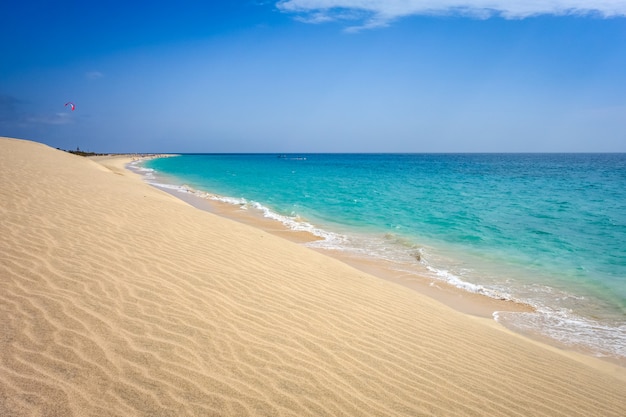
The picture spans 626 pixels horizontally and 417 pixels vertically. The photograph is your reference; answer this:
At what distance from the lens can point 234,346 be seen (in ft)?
12.2

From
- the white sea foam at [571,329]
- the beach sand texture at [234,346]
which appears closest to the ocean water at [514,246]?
the white sea foam at [571,329]

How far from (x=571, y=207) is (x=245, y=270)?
21.9 m

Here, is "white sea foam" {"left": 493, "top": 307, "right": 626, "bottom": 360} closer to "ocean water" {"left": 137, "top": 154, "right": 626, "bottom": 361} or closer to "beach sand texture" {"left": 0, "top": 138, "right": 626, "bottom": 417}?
"ocean water" {"left": 137, "top": 154, "right": 626, "bottom": 361}

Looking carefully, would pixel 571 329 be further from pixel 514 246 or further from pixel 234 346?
pixel 514 246

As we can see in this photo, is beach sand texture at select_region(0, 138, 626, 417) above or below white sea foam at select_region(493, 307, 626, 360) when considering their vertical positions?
above

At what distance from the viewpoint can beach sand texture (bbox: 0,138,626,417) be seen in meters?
2.93

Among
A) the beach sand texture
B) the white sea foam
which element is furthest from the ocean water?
the beach sand texture

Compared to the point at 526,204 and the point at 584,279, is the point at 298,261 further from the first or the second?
the point at 526,204

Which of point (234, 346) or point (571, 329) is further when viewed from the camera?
point (571, 329)

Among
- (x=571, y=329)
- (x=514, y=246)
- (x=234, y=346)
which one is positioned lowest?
(x=571, y=329)

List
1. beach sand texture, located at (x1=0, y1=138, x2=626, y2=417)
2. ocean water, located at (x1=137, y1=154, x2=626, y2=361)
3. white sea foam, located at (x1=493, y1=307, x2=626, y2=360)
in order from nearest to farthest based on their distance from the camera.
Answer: beach sand texture, located at (x1=0, y1=138, x2=626, y2=417), white sea foam, located at (x1=493, y1=307, x2=626, y2=360), ocean water, located at (x1=137, y1=154, x2=626, y2=361)

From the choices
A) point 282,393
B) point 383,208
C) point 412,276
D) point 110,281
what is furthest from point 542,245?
point 110,281

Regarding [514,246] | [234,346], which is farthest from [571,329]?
[514,246]

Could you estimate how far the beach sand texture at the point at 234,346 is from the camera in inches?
115
